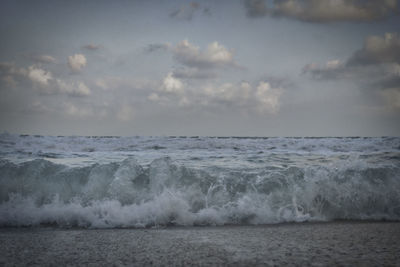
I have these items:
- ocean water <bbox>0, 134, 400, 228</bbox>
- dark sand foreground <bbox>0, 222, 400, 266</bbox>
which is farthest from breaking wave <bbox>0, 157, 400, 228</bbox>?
dark sand foreground <bbox>0, 222, 400, 266</bbox>

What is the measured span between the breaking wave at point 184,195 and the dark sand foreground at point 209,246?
40cm

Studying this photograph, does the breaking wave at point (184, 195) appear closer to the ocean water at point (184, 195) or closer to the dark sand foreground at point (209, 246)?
the ocean water at point (184, 195)

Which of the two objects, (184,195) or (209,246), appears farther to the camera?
(184,195)

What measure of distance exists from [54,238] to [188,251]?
1927 millimetres

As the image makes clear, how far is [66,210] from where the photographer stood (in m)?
4.48

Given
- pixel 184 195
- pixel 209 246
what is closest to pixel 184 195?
pixel 184 195

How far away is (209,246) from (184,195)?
219cm

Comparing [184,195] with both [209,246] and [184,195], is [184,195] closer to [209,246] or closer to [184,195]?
[184,195]

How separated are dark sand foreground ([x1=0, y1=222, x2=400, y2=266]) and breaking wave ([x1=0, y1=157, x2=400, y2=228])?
1.32ft

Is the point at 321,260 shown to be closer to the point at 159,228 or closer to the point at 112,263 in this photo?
the point at 112,263

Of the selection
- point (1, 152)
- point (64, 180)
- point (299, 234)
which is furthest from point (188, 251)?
point (1, 152)

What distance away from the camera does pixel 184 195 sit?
16.6 feet

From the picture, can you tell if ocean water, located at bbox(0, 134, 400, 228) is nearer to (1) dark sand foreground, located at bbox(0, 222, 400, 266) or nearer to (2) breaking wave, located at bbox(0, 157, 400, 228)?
(2) breaking wave, located at bbox(0, 157, 400, 228)

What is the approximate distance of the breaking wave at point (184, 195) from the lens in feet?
14.5
